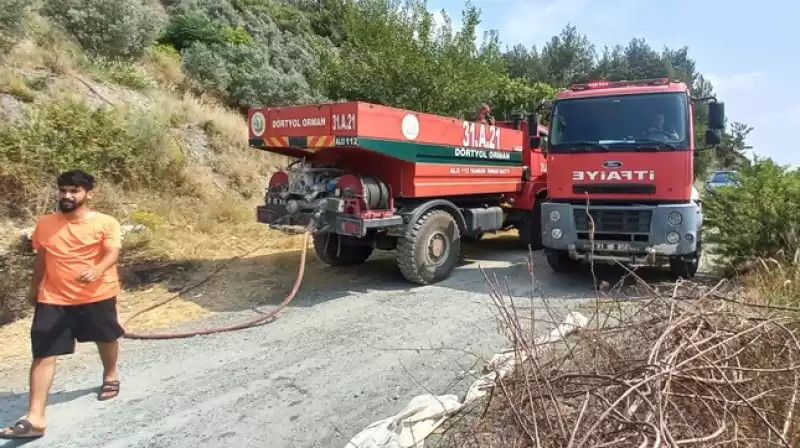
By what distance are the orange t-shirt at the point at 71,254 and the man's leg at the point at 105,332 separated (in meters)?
0.07

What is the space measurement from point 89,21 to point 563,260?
533 inches

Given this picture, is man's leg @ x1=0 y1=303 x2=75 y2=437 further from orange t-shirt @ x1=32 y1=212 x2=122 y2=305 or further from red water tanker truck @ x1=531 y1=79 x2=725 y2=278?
red water tanker truck @ x1=531 y1=79 x2=725 y2=278

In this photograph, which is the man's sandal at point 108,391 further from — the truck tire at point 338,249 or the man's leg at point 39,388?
the truck tire at point 338,249

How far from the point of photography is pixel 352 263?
346 inches

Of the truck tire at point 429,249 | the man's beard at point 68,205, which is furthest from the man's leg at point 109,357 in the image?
the truck tire at point 429,249

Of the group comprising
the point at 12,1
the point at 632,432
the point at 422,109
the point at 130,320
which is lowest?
the point at 130,320

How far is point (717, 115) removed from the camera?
7117 mm

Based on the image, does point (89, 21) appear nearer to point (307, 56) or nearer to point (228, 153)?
point (228, 153)

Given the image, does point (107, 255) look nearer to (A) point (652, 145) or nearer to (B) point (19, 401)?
(B) point (19, 401)

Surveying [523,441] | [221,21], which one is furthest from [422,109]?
[523,441]

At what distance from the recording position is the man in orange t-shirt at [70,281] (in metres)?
3.90

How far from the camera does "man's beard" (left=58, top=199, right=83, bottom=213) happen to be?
13.2 feet

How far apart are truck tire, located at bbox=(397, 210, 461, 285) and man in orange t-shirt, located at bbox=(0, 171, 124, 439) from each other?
12.3 feet

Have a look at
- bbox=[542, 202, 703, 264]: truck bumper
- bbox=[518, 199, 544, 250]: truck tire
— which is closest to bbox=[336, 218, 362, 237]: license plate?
bbox=[542, 202, 703, 264]: truck bumper
